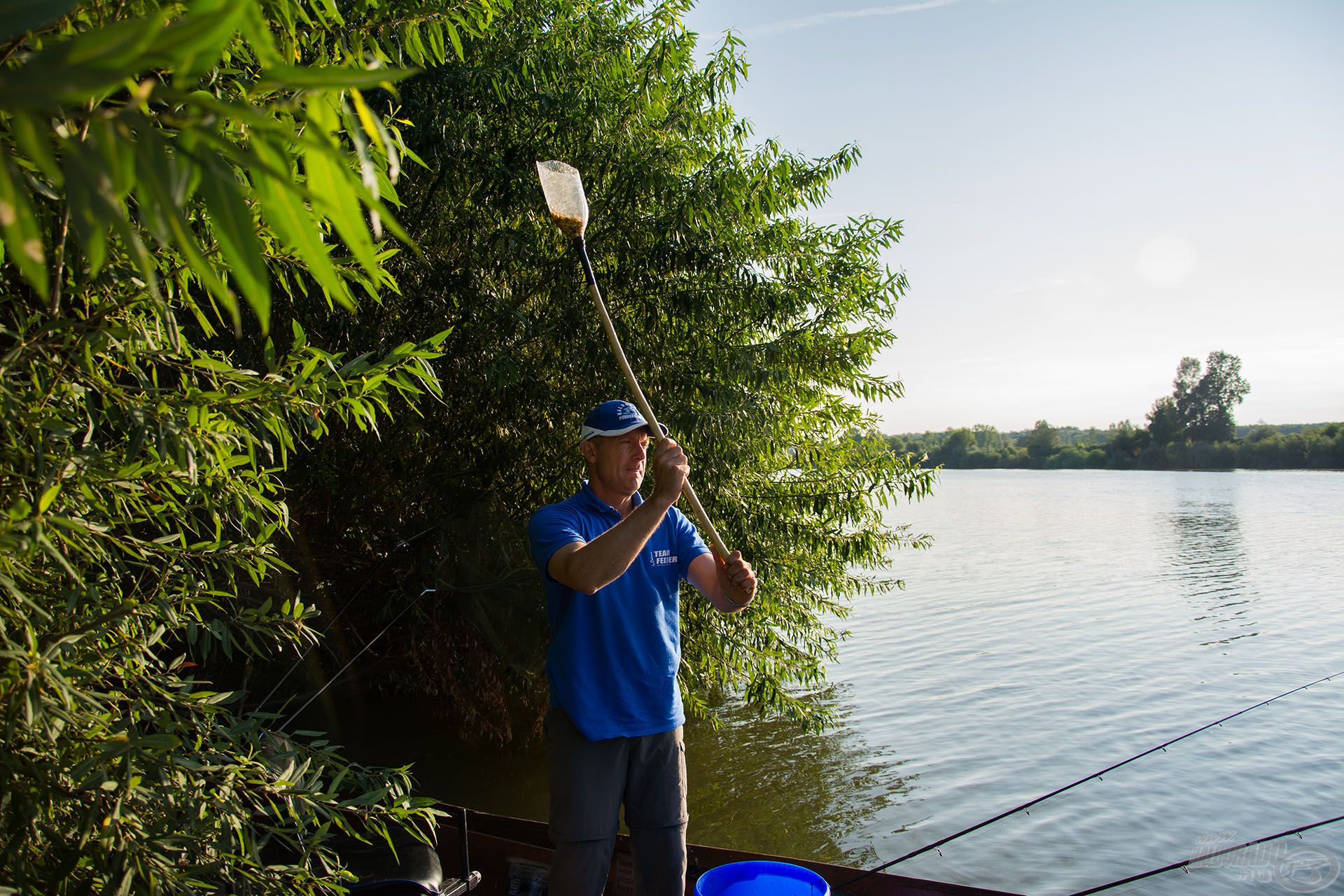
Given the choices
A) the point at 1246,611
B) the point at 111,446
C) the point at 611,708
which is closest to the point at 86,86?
the point at 111,446

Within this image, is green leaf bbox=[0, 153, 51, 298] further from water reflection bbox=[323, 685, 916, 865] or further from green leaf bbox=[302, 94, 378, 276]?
water reflection bbox=[323, 685, 916, 865]

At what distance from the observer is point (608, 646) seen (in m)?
2.76

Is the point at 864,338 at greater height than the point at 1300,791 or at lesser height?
greater

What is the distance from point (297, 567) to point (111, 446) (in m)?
4.33

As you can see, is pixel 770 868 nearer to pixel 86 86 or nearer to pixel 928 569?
pixel 86 86

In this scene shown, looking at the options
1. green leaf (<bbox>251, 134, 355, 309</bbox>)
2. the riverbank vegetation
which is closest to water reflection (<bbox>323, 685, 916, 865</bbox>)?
the riverbank vegetation

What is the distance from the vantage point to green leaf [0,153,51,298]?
612mm

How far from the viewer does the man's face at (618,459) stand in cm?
295

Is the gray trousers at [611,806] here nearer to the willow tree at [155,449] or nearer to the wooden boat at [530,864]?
the willow tree at [155,449]

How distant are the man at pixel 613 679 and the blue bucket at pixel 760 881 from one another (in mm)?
132

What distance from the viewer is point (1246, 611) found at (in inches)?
600

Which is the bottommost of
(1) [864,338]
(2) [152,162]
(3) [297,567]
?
(3) [297,567]

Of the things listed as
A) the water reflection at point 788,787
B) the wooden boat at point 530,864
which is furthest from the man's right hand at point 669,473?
the water reflection at point 788,787

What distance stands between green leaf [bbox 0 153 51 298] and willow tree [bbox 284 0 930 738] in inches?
193
